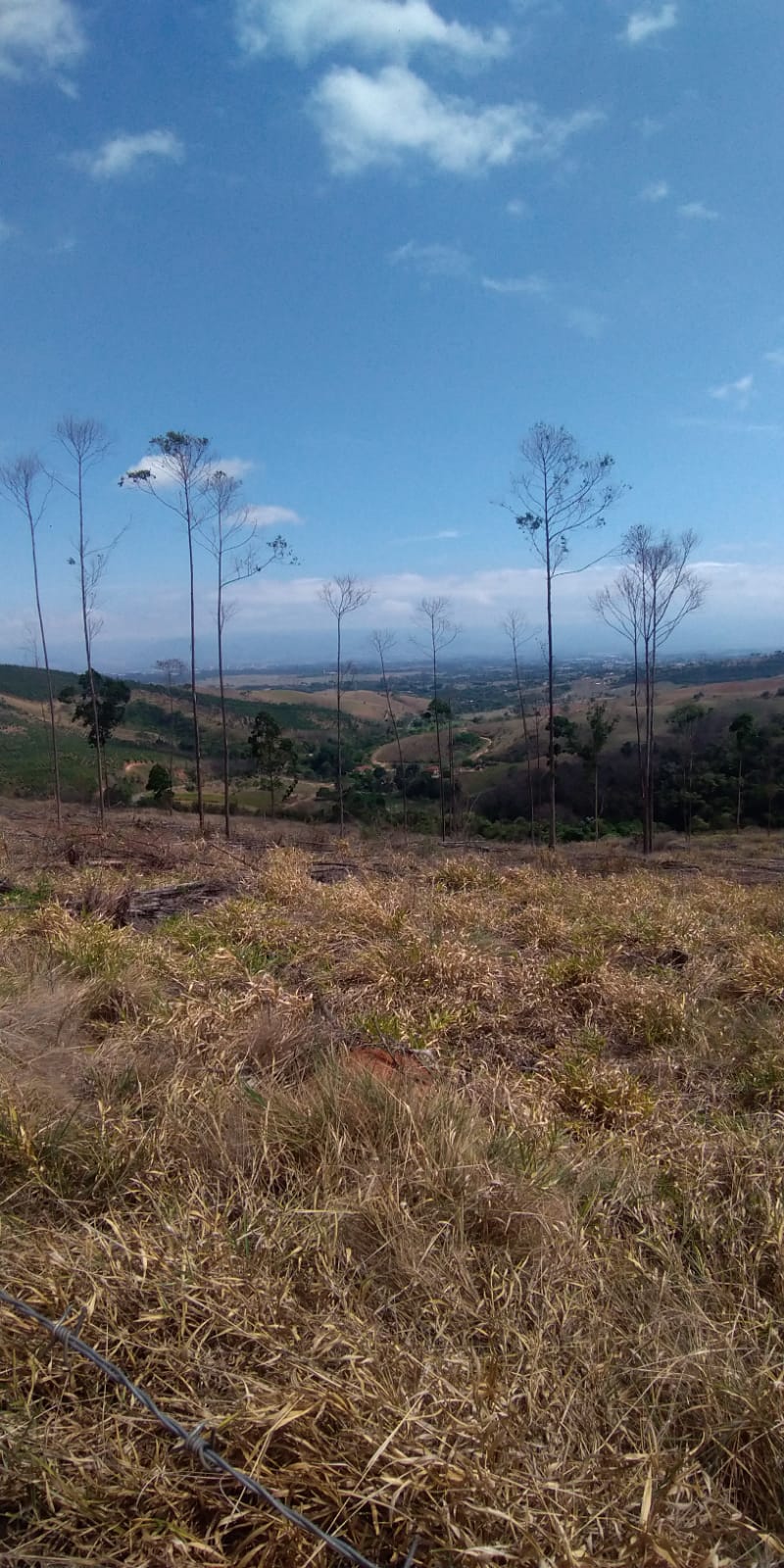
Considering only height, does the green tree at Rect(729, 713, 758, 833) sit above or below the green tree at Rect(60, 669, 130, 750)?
below

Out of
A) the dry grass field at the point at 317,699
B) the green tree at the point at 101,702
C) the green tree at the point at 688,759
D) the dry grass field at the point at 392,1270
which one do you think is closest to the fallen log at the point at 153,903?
the dry grass field at the point at 392,1270

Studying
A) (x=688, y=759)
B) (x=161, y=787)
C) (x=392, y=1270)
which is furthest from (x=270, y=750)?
(x=392, y=1270)

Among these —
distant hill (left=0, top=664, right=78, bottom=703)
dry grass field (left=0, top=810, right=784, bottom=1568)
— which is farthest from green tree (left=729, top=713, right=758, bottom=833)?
distant hill (left=0, top=664, right=78, bottom=703)

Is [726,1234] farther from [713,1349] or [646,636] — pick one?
[646,636]

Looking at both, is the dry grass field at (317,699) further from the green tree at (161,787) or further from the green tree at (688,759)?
the green tree at (161,787)

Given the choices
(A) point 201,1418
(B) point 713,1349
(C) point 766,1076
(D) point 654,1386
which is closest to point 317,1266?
(A) point 201,1418

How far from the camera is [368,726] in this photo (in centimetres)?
5109

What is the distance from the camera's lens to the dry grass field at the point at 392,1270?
1.43 meters

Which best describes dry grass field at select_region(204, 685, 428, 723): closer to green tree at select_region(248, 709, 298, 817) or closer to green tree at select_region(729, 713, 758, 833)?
green tree at select_region(729, 713, 758, 833)

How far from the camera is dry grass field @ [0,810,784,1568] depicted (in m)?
1.43

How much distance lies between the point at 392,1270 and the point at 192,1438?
1.98ft

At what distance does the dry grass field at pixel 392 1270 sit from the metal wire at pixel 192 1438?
3 cm

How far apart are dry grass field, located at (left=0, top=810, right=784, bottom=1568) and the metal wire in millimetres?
28

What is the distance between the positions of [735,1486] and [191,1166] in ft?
5.11
